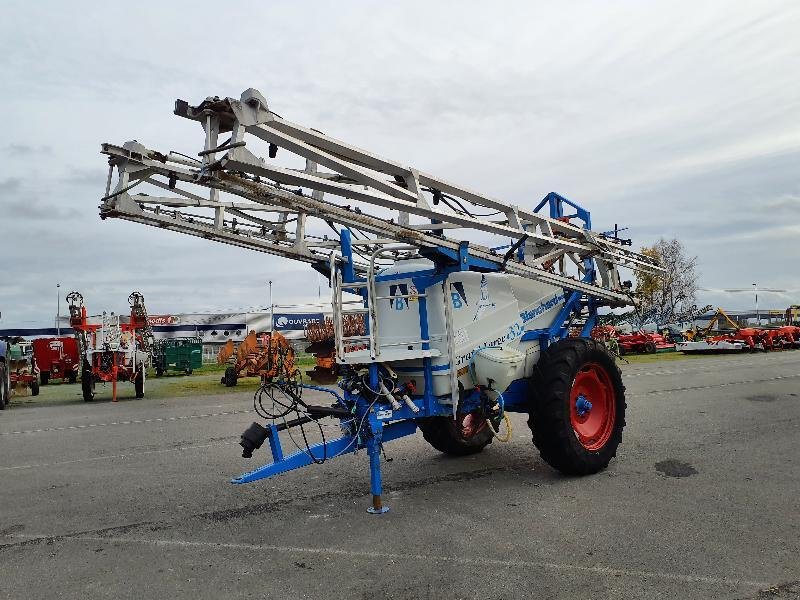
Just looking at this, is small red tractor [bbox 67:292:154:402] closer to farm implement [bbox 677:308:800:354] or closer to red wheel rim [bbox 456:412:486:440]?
red wheel rim [bbox 456:412:486:440]

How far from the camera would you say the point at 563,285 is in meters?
7.03

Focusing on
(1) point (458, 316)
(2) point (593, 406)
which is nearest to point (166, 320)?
(2) point (593, 406)

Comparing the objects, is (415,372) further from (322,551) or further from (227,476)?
(227,476)

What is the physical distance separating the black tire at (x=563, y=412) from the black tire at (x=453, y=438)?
979 millimetres

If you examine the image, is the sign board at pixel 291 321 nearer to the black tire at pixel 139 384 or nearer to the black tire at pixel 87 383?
the black tire at pixel 139 384

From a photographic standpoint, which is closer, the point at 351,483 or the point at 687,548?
the point at 687,548

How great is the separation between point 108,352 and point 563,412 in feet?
43.3

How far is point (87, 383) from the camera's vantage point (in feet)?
51.5

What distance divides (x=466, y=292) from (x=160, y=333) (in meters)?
34.2

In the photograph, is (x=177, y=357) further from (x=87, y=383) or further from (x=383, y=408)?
(x=383, y=408)

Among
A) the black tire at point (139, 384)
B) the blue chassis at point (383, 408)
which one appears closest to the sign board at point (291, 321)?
the black tire at point (139, 384)

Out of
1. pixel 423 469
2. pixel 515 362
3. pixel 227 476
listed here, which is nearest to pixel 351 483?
pixel 423 469

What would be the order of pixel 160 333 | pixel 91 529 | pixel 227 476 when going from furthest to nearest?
pixel 160 333 → pixel 227 476 → pixel 91 529

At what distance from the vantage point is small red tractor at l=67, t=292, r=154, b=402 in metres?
15.9
